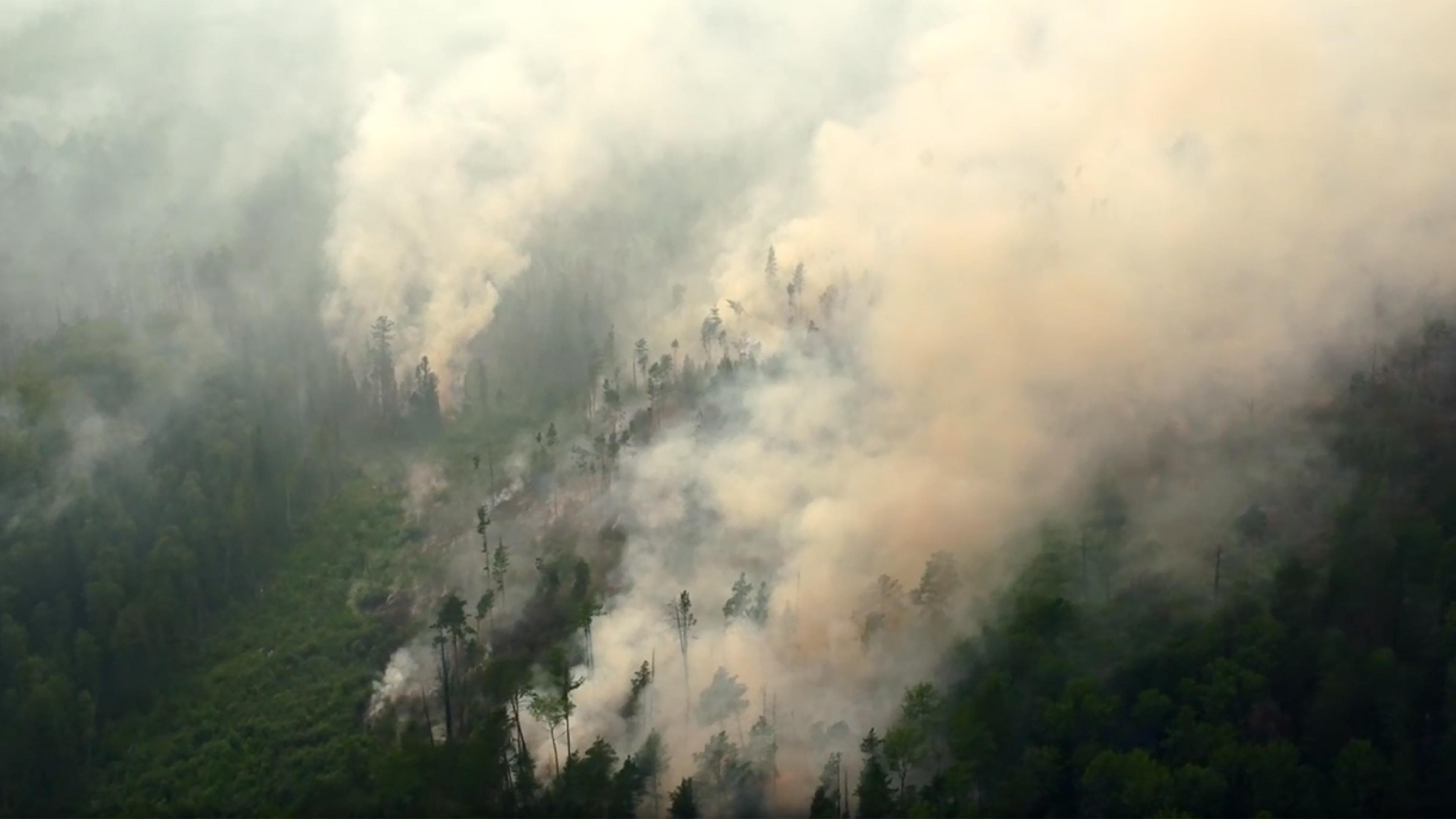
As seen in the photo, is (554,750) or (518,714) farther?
(518,714)

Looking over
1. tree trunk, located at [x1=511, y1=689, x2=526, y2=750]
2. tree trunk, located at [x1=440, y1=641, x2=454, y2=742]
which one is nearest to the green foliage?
tree trunk, located at [x1=440, y1=641, x2=454, y2=742]

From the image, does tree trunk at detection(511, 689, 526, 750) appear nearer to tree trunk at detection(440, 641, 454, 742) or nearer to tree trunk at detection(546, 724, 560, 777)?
tree trunk at detection(546, 724, 560, 777)

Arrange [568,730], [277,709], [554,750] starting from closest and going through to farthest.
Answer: [568,730] < [554,750] < [277,709]

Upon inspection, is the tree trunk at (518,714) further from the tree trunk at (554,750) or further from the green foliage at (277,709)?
the green foliage at (277,709)

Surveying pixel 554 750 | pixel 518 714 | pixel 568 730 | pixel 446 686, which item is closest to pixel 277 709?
pixel 446 686

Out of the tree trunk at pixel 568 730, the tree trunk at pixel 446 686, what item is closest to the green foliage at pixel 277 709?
the tree trunk at pixel 446 686

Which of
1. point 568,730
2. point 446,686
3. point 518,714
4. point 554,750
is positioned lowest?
point 554,750

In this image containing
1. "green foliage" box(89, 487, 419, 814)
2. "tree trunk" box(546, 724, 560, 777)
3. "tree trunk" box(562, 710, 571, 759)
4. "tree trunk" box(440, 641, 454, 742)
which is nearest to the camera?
"tree trunk" box(562, 710, 571, 759)

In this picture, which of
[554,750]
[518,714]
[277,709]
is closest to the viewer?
[554,750]

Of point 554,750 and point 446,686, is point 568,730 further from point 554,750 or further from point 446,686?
point 446,686

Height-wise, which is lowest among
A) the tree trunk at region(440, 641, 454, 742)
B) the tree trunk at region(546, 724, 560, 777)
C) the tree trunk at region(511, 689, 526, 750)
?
the tree trunk at region(546, 724, 560, 777)

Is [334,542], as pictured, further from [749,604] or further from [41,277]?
[41,277]
